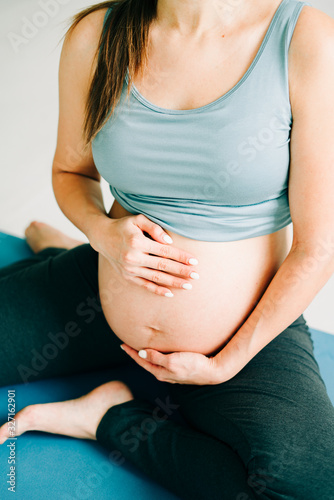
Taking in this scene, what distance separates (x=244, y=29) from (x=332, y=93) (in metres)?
0.21

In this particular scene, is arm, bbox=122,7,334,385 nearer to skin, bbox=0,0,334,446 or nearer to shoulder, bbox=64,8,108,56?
skin, bbox=0,0,334,446

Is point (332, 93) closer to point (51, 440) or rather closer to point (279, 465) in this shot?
point (279, 465)

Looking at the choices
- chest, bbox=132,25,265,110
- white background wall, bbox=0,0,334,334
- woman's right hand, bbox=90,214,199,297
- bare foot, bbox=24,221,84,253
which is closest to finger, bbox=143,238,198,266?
woman's right hand, bbox=90,214,199,297

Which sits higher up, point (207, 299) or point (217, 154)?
point (217, 154)

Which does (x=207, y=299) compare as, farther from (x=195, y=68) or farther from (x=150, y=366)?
(x=195, y=68)

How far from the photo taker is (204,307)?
0.99m

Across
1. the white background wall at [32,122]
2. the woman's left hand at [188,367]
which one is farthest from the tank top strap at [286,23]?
the white background wall at [32,122]

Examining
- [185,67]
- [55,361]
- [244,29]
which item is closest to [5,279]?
[55,361]

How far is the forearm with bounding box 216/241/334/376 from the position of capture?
940 mm

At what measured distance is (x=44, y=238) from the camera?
171cm

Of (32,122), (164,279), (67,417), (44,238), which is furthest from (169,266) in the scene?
(32,122)

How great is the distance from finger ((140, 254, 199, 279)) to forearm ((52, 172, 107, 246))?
0.53ft

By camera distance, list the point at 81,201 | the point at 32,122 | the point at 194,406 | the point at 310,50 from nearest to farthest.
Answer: the point at 310,50 < the point at 194,406 < the point at 81,201 < the point at 32,122

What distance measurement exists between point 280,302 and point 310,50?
0.44m
